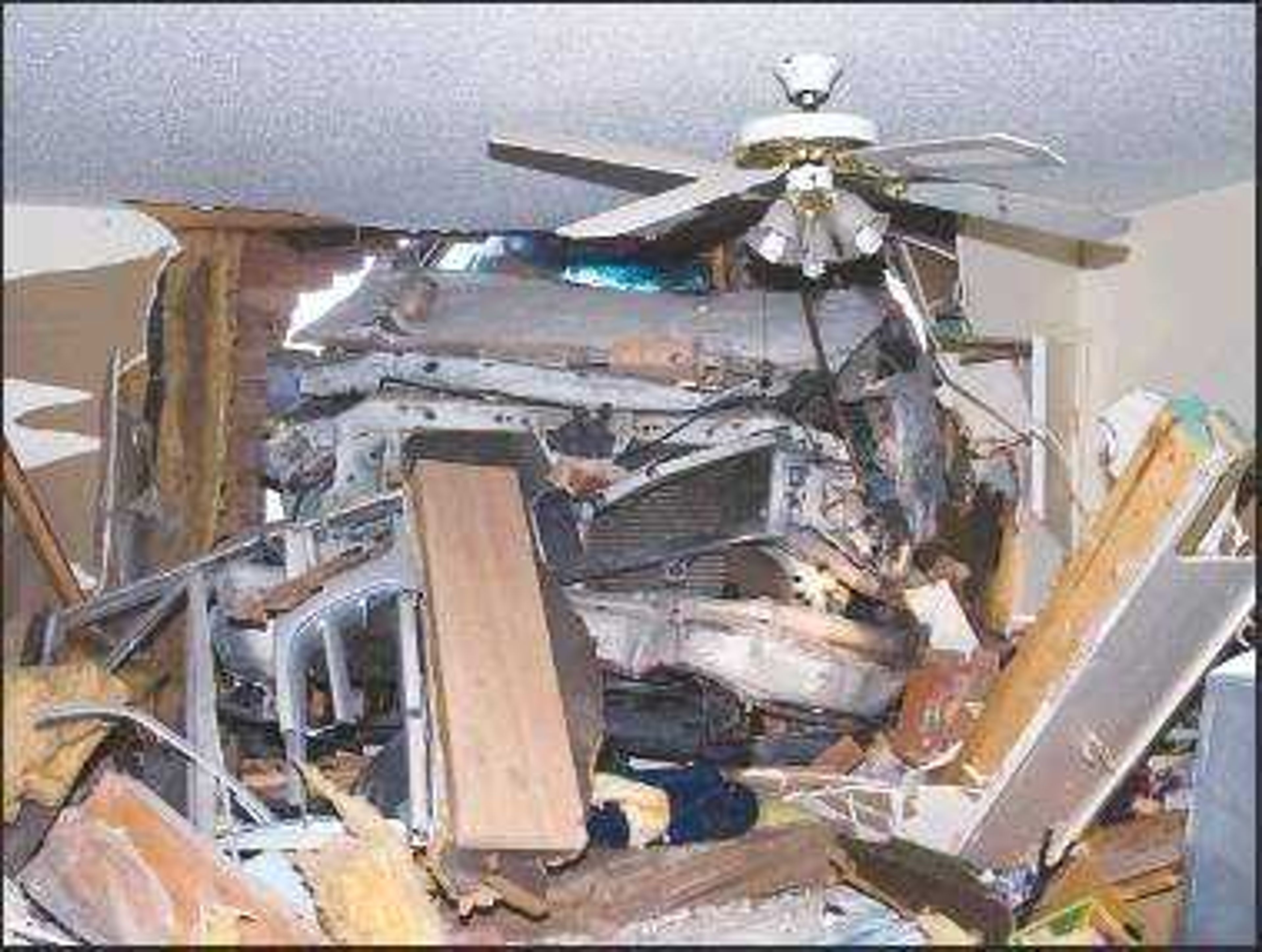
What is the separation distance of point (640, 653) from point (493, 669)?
85 centimetres

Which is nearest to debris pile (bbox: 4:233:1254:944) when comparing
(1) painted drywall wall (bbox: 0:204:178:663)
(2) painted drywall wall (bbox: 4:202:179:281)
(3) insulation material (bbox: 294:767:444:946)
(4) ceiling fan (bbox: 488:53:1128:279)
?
(3) insulation material (bbox: 294:767:444:946)

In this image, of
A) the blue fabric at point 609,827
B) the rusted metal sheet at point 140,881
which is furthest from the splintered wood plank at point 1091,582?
the rusted metal sheet at point 140,881

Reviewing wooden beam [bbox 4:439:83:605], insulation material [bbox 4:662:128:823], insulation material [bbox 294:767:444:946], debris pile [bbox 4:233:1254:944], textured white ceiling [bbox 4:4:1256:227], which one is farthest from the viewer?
wooden beam [bbox 4:439:83:605]

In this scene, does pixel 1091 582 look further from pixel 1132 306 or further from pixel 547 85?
pixel 547 85

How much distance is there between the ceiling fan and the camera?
2.97 m

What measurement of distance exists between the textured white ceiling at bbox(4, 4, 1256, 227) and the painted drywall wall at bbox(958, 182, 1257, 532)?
293 millimetres

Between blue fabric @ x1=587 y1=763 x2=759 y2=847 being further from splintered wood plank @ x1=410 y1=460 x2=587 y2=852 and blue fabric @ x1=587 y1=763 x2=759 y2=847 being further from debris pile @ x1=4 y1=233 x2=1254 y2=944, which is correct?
splintered wood plank @ x1=410 y1=460 x2=587 y2=852

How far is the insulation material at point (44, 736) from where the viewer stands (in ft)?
11.1

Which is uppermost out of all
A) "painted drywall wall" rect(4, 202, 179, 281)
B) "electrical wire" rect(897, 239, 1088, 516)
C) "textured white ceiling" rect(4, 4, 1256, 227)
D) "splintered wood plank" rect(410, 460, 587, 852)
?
"textured white ceiling" rect(4, 4, 1256, 227)

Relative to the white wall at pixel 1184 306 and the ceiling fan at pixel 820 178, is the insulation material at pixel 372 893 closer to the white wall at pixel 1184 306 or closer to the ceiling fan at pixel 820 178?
the ceiling fan at pixel 820 178

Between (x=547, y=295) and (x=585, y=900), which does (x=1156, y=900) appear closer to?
(x=585, y=900)

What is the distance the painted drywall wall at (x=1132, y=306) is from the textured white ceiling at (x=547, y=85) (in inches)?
11.5

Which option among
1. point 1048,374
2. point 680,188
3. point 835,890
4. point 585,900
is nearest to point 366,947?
point 585,900

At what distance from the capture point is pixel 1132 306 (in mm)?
5336
